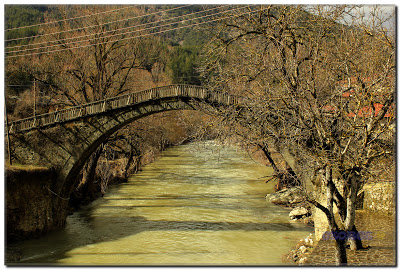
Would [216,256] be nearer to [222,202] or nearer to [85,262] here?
[85,262]

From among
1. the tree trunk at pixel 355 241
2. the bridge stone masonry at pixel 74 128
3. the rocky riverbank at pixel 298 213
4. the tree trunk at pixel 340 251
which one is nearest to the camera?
the tree trunk at pixel 340 251

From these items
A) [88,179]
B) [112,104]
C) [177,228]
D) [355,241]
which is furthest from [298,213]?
[88,179]

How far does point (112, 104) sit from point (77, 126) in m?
1.88

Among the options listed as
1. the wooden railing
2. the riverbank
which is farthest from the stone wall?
the riverbank

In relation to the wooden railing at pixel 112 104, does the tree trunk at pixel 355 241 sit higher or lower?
lower

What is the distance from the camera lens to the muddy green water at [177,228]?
45.6 ft

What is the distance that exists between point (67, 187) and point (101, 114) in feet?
12.3

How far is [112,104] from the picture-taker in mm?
18328

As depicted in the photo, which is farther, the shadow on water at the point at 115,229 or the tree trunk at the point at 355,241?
the shadow on water at the point at 115,229

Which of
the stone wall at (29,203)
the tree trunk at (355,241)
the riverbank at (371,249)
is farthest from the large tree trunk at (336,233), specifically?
the stone wall at (29,203)

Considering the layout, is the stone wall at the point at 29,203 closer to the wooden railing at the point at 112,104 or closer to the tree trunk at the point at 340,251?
the wooden railing at the point at 112,104

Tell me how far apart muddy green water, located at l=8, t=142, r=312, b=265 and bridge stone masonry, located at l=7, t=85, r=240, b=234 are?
2.19 meters

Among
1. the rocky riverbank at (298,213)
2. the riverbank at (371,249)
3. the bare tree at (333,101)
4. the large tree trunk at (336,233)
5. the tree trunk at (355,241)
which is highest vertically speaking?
the bare tree at (333,101)

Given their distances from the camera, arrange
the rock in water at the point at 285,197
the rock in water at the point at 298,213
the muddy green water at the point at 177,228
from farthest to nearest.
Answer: the rock in water at the point at 285,197
the rock in water at the point at 298,213
the muddy green water at the point at 177,228
